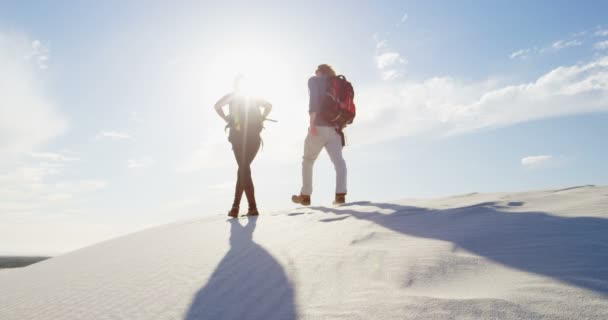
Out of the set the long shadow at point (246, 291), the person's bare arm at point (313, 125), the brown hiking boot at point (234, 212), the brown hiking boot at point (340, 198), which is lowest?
the long shadow at point (246, 291)

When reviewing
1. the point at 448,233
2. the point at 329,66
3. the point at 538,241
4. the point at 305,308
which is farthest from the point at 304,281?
the point at 329,66

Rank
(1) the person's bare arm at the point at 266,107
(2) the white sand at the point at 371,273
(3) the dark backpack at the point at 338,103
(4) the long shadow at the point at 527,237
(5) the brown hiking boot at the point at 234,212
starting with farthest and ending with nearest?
(3) the dark backpack at the point at 338,103, (1) the person's bare arm at the point at 266,107, (5) the brown hiking boot at the point at 234,212, (4) the long shadow at the point at 527,237, (2) the white sand at the point at 371,273

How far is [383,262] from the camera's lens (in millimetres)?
1819

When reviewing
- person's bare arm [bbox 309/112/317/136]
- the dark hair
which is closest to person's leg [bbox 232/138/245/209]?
person's bare arm [bbox 309/112/317/136]

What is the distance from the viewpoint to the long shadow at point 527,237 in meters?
1.44

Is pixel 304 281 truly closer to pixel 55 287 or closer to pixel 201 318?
pixel 201 318

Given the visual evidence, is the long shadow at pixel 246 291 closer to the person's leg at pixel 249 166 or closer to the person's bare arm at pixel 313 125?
the person's leg at pixel 249 166

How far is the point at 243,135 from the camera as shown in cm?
485

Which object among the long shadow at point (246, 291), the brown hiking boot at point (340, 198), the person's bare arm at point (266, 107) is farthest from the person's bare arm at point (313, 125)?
the long shadow at point (246, 291)

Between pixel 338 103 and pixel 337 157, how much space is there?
0.72 metres

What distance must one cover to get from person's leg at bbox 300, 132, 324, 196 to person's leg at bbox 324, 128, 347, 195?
0.13 m

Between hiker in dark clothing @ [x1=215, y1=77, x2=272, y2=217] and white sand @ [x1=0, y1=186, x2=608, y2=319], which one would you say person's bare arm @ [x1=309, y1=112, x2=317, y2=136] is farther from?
white sand @ [x1=0, y1=186, x2=608, y2=319]

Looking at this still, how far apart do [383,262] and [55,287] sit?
1990mm

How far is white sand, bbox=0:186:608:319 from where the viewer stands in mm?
1314
